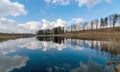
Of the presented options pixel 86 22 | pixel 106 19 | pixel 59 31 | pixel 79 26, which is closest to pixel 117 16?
pixel 106 19

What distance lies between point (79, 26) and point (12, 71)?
154 m

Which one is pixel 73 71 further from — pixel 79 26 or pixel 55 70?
pixel 79 26

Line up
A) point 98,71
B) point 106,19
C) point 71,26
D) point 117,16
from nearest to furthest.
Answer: point 98,71, point 117,16, point 106,19, point 71,26

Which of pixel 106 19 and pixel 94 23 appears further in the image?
pixel 94 23

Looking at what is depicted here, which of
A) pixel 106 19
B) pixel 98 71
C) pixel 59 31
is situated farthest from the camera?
pixel 59 31

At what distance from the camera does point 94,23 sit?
142 m

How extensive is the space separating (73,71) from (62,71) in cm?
139

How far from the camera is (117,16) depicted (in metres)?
112

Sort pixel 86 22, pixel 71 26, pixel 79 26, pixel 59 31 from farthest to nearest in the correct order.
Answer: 1. pixel 59 31
2. pixel 71 26
3. pixel 79 26
4. pixel 86 22

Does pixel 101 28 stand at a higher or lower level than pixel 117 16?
lower

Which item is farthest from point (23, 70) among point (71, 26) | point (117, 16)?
point (71, 26)

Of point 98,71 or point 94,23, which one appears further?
point 94,23

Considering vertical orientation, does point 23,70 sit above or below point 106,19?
below

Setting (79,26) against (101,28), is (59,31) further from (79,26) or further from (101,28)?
(101,28)
